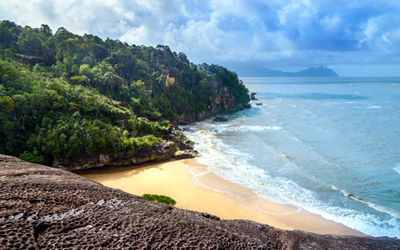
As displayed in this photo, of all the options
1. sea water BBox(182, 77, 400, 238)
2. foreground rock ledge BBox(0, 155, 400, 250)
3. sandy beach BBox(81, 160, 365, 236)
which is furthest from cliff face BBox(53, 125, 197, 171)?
foreground rock ledge BBox(0, 155, 400, 250)

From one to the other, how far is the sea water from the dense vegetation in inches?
432

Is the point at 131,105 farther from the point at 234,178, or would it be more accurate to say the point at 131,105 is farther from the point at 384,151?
the point at 384,151

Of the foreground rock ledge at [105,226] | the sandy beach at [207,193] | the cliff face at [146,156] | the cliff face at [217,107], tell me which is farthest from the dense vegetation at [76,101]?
the foreground rock ledge at [105,226]

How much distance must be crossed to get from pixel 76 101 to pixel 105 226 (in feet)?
96.2

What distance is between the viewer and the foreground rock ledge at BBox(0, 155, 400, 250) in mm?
4871

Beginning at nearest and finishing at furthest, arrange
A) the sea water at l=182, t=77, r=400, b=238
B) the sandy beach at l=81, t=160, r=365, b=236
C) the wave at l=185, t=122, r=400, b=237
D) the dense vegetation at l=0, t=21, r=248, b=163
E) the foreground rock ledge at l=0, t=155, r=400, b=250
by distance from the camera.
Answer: the foreground rock ledge at l=0, t=155, r=400, b=250
the wave at l=185, t=122, r=400, b=237
the sandy beach at l=81, t=160, r=365, b=236
the sea water at l=182, t=77, r=400, b=238
the dense vegetation at l=0, t=21, r=248, b=163

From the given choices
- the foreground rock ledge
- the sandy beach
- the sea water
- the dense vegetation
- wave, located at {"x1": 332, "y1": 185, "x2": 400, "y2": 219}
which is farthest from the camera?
the dense vegetation

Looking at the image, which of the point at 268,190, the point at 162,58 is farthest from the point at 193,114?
the point at 268,190

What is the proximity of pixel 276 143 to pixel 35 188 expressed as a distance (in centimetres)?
3487

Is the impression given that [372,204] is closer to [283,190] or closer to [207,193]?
[283,190]

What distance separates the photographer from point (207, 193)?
20797 millimetres

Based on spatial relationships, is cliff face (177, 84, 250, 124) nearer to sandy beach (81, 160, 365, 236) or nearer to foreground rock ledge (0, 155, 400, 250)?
sandy beach (81, 160, 365, 236)

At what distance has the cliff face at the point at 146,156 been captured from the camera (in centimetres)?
2362

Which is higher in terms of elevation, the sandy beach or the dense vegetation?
the dense vegetation
